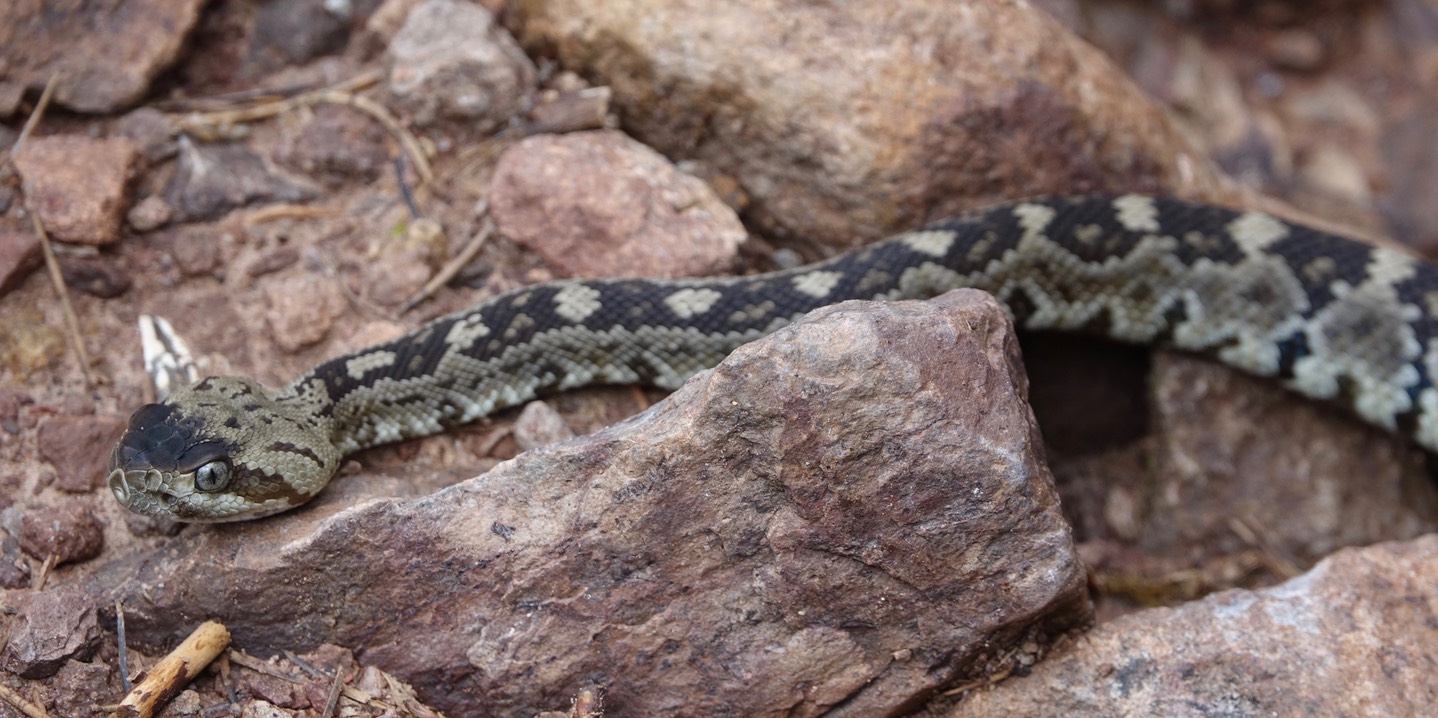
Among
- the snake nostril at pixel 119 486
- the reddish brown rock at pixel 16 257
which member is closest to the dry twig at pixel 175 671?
the snake nostril at pixel 119 486

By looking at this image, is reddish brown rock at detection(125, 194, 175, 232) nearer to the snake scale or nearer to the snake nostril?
the snake scale

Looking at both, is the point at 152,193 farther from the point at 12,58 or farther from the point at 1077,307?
the point at 1077,307

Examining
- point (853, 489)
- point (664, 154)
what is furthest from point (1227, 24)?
point (853, 489)

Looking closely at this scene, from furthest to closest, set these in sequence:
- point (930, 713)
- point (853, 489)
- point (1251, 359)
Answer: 1. point (1251, 359)
2. point (930, 713)
3. point (853, 489)

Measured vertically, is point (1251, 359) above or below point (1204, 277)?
below

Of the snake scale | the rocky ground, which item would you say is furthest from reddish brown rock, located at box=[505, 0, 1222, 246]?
the snake scale

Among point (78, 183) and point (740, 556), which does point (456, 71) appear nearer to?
point (78, 183)

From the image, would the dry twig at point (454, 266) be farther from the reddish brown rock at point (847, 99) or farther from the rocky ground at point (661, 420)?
the reddish brown rock at point (847, 99)
